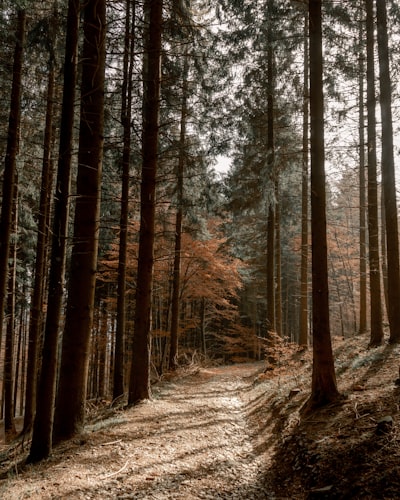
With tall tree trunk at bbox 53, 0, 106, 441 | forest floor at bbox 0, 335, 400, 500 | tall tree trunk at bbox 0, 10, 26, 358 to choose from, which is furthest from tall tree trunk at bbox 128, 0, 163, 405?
tall tree trunk at bbox 0, 10, 26, 358

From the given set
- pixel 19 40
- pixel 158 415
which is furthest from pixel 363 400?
pixel 19 40

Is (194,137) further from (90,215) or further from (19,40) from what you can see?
(90,215)

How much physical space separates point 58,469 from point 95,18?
21.1 feet

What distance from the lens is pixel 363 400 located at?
198 inches

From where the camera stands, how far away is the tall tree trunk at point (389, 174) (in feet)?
28.3

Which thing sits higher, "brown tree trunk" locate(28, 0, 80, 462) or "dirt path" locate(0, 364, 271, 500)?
"brown tree trunk" locate(28, 0, 80, 462)

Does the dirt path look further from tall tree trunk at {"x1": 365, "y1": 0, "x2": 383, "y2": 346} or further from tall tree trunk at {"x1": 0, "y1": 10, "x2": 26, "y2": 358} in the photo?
tall tree trunk at {"x1": 365, "y1": 0, "x2": 383, "y2": 346}

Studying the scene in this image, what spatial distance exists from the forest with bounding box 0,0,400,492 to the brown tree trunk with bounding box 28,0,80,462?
0.02 metres

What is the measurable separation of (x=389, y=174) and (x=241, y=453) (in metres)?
7.37

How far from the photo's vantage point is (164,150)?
11.8m

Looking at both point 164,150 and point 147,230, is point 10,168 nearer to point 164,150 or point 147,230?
point 147,230

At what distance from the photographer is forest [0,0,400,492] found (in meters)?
5.51

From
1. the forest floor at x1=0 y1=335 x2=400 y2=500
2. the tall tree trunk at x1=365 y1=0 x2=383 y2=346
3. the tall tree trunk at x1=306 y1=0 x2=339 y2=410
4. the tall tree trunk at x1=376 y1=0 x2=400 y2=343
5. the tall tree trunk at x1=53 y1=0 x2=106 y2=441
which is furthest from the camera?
the tall tree trunk at x1=365 y1=0 x2=383 y2=346

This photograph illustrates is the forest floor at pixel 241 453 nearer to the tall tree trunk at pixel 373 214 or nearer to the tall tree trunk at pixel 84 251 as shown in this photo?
the tall tree trunk at pixel 84 251
